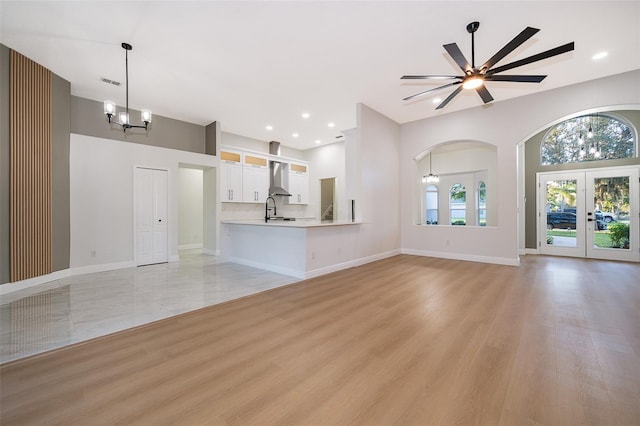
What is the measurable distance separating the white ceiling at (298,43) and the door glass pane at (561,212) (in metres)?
2.95

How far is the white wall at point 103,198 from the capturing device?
4648 mm

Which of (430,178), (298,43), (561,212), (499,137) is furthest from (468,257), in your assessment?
(298,43)

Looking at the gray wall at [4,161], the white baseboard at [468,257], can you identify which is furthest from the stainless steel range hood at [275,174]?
the gray wall at [4,161]

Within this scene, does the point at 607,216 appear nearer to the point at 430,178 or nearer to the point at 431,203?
the point at 430,178

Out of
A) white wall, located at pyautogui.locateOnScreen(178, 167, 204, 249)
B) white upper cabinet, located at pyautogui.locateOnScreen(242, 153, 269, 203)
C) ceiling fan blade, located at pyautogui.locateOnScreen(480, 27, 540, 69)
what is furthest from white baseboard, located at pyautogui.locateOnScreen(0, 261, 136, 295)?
ceiling fan blade, located at pyautogui.locateOnScreen(480, 27, 540, 69)

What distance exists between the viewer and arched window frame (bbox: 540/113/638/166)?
5.62 m

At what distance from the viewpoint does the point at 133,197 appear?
17.5 ft

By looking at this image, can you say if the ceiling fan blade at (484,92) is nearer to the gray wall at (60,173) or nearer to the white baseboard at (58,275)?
the gray wall at (60,173)

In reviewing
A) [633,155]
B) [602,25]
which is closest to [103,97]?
[602,25]

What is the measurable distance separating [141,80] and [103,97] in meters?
1.45

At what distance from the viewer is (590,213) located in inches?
232

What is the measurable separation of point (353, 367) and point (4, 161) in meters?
5.51

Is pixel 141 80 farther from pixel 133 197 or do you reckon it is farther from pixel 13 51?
pixel 133 197

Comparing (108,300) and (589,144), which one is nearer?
(108,300)
